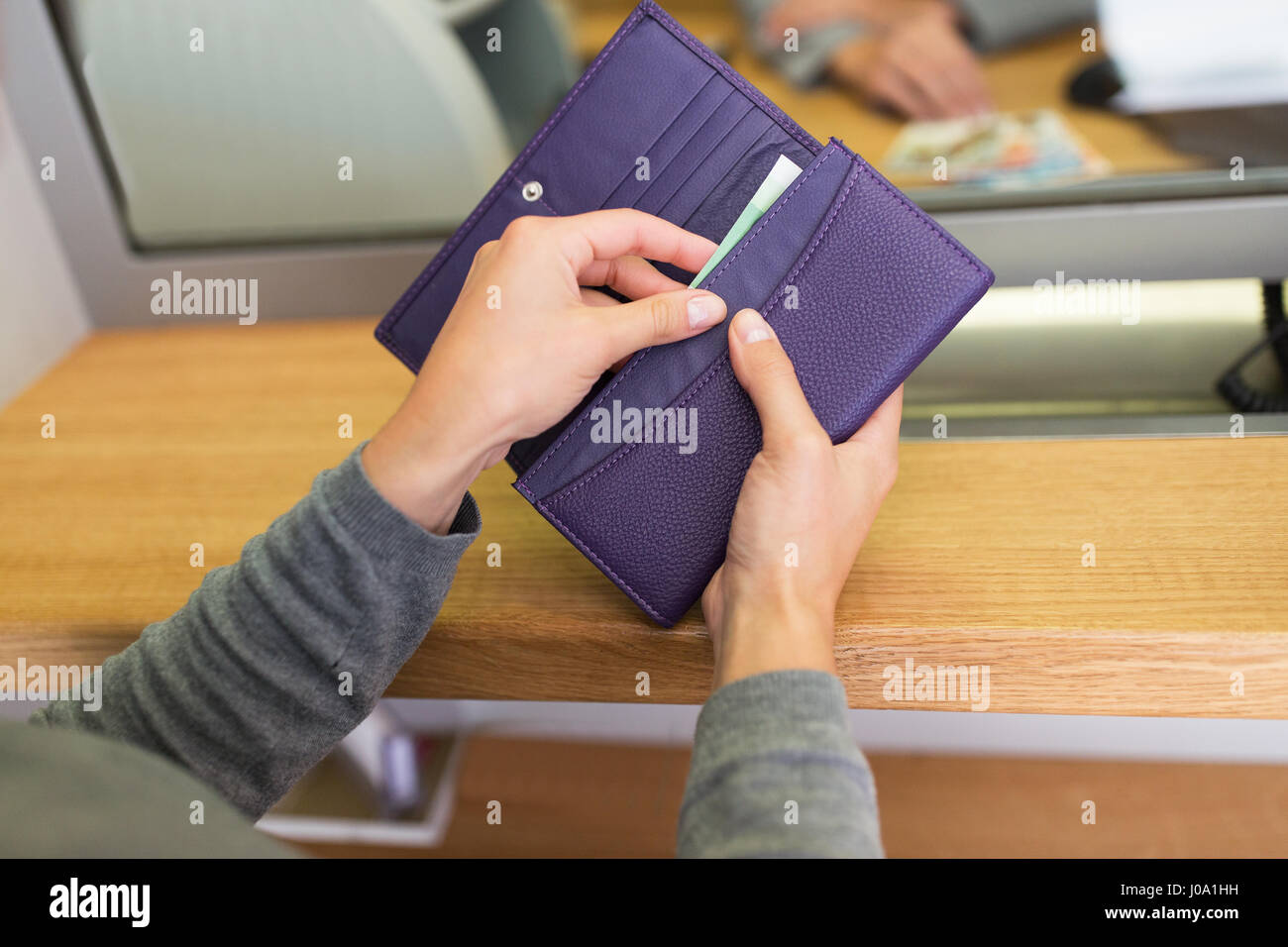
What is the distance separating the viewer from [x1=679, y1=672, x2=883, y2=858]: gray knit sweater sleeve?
358 mm

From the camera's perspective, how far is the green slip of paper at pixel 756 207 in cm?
51

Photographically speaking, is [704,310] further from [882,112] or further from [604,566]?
→ [882,112]

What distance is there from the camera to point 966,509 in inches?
23.9

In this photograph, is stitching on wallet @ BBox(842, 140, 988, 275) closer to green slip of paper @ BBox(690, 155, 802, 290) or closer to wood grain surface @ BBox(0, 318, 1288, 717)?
green slip of paper @ BBox(690, 155, 802, 290)

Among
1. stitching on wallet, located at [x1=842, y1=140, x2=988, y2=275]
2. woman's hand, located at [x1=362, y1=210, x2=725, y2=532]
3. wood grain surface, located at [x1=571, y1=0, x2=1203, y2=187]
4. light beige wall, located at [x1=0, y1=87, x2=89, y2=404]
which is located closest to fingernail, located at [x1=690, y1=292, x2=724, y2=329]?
woman's hand, located at [x1=362, y1=210, x2=725, y2=532]

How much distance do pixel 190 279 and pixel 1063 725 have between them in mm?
1019

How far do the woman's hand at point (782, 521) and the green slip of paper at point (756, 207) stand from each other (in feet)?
0.14

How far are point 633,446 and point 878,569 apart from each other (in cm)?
18

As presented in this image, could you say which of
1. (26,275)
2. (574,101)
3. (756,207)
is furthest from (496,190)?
(26,275)

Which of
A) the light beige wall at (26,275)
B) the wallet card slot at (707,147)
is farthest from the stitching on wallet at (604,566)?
the light beige wall at (26,275)

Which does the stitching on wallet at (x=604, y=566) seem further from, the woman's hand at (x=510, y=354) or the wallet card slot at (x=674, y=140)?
the wallet card slot at (x=674, y=140)

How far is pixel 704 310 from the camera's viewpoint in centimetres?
49

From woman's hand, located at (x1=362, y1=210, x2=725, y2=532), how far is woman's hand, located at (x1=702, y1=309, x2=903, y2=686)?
0.14ft
